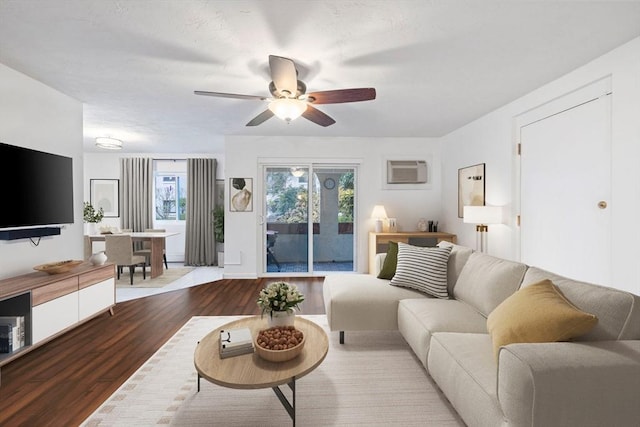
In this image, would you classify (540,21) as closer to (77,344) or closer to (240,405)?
(240,405)

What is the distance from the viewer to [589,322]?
122cm

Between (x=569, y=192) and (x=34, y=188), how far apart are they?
5009 mm

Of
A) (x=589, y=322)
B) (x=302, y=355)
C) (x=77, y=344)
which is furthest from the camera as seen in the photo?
(x=77, y=344)

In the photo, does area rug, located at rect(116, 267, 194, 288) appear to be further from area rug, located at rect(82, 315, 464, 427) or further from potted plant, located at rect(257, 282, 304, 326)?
potted plant, located at rect(257, 282, 304, 326)

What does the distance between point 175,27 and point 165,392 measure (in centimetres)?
241

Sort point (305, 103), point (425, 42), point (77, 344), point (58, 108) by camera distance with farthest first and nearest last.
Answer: point (58, 108), point (77, 344), point (305, 103), point (425, 42)

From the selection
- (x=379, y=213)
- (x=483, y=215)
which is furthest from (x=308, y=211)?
(x=483, y=215)

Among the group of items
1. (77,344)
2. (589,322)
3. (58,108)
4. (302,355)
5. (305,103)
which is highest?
(58,108)

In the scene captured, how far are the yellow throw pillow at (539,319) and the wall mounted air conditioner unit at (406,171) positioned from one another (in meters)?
3.68

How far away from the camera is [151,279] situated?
488 centimetres

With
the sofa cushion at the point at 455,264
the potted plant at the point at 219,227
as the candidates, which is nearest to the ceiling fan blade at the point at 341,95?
the sofa cushion at the point at 455,264

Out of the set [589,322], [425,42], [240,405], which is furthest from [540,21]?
[240,405]

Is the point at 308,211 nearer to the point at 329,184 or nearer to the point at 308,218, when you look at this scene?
the point at 308,218

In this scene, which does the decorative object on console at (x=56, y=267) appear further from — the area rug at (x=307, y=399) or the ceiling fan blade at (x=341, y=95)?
the ceiling fan blade at (x=341, y=95)
